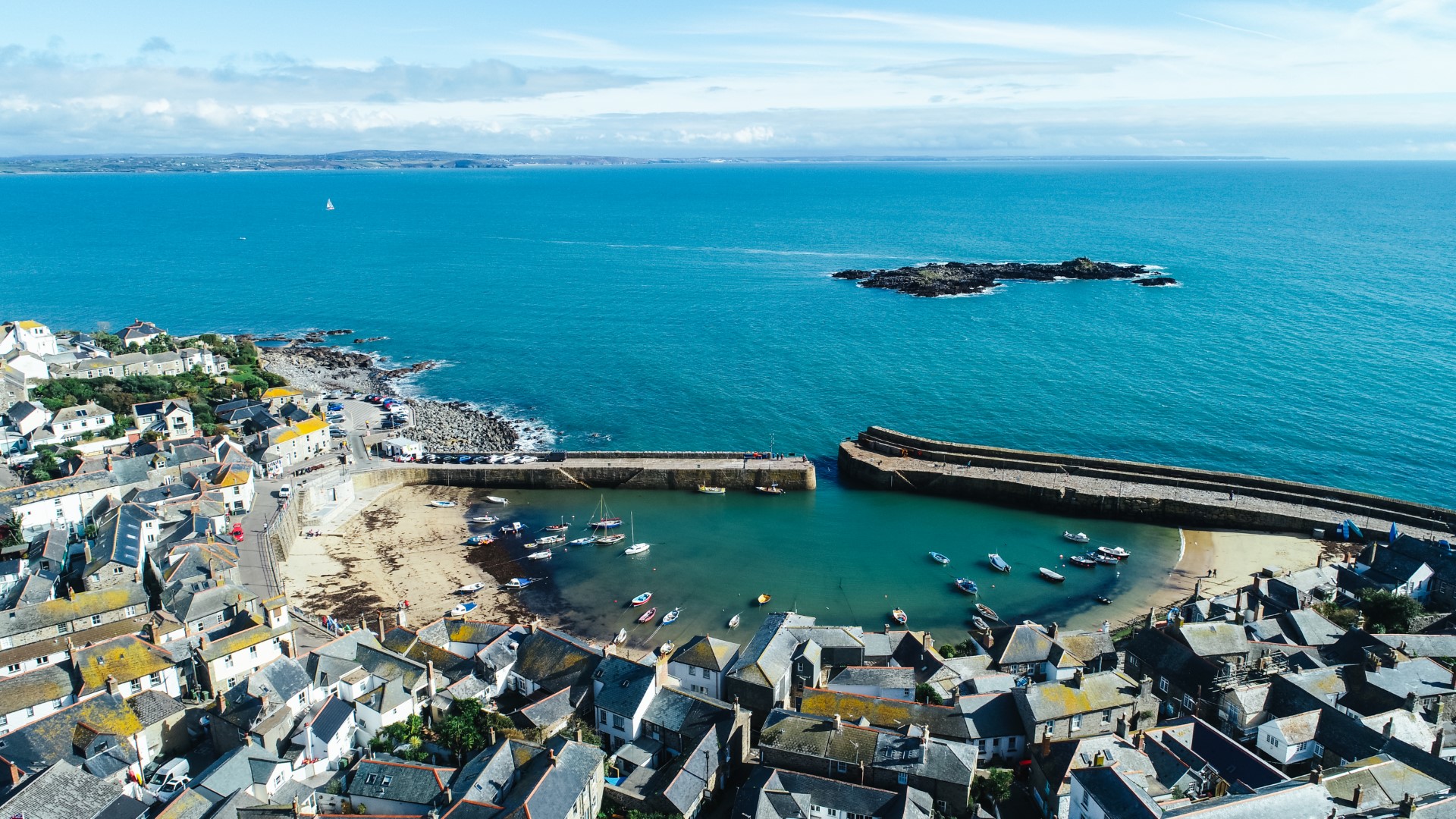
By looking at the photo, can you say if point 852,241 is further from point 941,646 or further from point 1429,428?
point 941,646

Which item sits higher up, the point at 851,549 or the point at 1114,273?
the point at 1114,273

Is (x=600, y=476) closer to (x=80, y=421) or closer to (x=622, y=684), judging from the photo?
(x=622, y=684)

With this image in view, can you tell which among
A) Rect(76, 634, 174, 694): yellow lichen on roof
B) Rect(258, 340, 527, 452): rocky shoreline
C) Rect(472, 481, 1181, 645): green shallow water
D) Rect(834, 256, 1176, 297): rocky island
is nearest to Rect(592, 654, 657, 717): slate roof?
Rect(472, 481, 1181, 645): green shallow water

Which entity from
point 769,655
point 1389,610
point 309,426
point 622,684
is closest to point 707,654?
point 769,655

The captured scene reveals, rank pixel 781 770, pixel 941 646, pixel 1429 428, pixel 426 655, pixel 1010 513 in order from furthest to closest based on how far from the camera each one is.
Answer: pixel 1429 428 → pixel 1010 513 → pixel 941 646 → pixel 426 655 → pixel 781 770

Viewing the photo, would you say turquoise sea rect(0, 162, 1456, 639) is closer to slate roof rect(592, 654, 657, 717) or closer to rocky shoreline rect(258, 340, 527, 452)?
rocky shoreline rect(258, 340, 527, 452)

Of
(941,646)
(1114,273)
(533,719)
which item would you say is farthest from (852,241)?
(533,719)

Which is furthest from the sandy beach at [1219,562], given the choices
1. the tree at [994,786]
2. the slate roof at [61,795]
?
the slate roof at [61,795]
